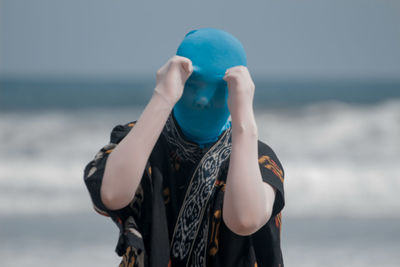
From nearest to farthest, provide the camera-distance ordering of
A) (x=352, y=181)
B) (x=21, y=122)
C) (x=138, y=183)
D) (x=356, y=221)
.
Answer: (x=138, y=183) < (x=356, y=221) < (x=352, y=181) < (x=21, y=122)

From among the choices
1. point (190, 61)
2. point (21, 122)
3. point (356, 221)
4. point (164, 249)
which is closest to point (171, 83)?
point (190, 61)

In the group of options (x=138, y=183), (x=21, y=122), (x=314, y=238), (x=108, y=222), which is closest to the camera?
(x=138, y=183)

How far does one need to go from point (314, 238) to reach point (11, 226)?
94.1 inches

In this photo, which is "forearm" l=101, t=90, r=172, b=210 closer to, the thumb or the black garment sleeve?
the thumb

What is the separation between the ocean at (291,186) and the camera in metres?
3.70

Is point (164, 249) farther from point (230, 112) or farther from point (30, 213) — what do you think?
point (30, 213)

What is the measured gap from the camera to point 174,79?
46.6 inches

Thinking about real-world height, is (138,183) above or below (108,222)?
above

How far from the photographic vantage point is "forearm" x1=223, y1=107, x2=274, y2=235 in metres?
1.14

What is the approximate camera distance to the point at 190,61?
1203 millimetres

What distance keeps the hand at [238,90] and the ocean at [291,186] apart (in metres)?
2.52

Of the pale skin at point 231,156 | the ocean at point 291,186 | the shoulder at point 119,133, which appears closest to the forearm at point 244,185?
the pale skin at point 231,156

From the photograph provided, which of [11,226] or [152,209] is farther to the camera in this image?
[11,226]

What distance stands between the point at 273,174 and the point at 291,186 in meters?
4.41
